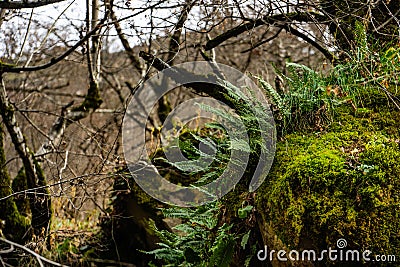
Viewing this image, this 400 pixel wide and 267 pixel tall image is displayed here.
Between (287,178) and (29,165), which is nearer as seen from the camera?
(287,178)

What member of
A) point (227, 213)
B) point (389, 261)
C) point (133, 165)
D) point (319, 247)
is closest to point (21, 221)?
point (133, 165)

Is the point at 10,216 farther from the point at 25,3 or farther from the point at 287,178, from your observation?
the point at 287,178

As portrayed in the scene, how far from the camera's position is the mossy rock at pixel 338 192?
7.37 feet

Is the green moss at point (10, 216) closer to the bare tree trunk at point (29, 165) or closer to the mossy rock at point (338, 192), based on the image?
the bare tree trunk at point (29, 165)

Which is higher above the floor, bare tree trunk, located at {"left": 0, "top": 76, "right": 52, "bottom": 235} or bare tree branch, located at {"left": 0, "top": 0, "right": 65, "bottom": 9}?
bare tree branch, located at {"left": 0, "top": 0, "right": 65, "bottom": 9}

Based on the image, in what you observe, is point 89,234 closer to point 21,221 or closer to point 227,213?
point 21,221

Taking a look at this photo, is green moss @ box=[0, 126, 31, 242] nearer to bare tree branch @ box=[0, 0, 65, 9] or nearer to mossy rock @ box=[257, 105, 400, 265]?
bare tree branch @ box=[0, 0, 65, 9]

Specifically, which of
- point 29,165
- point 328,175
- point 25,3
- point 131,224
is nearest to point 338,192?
point 328,175

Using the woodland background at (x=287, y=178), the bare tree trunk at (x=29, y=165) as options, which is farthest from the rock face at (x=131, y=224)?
the bare tree trunk at (x=29, y=165)

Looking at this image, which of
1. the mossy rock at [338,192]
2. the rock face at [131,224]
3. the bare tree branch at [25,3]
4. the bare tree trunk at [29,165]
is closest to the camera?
the mossy rock at [338,192]

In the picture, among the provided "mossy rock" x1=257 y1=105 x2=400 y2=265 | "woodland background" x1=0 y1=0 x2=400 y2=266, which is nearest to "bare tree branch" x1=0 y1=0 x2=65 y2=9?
"woodland background" x1=0 y1=0 x2=400 y2=266

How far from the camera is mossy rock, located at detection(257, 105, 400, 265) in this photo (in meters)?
2.25

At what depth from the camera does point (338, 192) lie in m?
2.40

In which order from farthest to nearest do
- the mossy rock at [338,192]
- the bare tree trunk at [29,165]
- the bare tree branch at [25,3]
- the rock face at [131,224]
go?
the rock face at [131,224] → the bare tree trunk at [29,165] → the bare tree branch at [25,3] → the mossy rock at [338,192]
